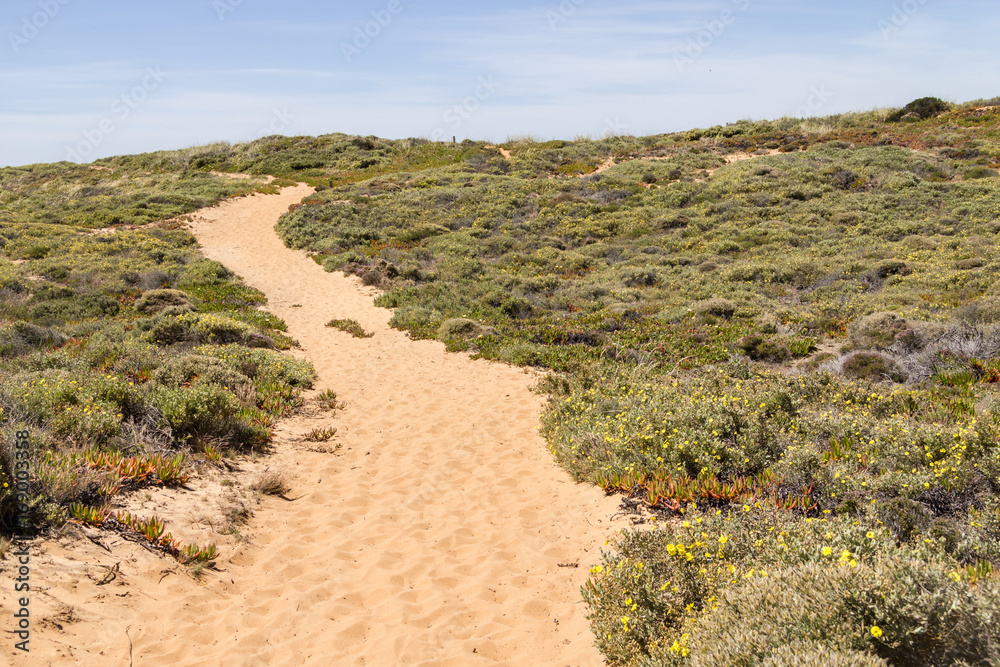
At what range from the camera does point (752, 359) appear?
11820 millimetres

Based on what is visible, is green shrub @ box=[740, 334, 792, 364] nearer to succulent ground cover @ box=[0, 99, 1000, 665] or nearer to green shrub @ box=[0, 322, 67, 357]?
succulent ground cover @ box=[0, 99, 1000, 665]

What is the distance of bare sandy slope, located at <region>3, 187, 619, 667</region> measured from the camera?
419 centimetres

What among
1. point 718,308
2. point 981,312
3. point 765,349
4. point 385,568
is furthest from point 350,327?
point 981,312

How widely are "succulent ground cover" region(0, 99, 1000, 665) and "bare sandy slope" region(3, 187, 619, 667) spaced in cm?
55

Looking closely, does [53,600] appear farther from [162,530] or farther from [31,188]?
[31,188]

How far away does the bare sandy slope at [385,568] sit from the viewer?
4188 mm

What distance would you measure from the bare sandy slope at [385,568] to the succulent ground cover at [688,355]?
553 millimetres

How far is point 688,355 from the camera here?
1162 centimetres

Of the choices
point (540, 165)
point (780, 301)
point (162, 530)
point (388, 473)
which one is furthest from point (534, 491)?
point (540, 165)

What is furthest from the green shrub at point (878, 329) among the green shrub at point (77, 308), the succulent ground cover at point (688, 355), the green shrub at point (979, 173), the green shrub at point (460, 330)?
the green shrub at point (979, 173)

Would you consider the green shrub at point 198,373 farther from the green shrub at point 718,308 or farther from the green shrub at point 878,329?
the green shrub at point 878,329

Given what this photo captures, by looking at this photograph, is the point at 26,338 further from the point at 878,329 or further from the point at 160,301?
the point at 878,329

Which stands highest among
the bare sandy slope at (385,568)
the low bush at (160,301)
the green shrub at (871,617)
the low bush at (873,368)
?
the low bush at (160,301)

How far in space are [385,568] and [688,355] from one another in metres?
8.20
